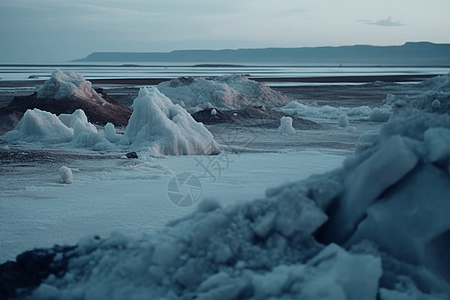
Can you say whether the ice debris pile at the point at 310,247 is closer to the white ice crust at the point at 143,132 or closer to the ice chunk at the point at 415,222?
the ice chunk at the point at 415,222

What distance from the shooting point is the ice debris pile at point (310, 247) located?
214 centimetres

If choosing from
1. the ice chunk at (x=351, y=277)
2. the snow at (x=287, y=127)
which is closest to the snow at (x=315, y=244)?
the ice chunk at (x=351, y=277)

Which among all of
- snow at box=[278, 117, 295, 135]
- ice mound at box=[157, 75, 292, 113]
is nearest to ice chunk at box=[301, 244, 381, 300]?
snow at box=[278, 117, 295, 135]

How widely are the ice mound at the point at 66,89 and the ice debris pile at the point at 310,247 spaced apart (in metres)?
12.4

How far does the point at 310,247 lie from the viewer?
2441 millimetres

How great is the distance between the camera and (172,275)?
2.34 metres

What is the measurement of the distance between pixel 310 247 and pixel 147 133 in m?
6.38

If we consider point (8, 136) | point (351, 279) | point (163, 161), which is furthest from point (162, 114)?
point (351, 279)

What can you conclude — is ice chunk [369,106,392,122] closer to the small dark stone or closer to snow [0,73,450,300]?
the small dark stone

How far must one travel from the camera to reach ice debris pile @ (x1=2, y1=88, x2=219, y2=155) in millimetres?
8156

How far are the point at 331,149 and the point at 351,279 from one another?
283 inches

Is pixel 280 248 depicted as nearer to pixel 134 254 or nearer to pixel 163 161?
pixel 134 254

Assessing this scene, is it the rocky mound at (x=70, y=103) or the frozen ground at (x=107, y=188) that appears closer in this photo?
the frozen ground at (x=107, y=188)

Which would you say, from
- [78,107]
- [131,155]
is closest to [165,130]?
[131,155]
